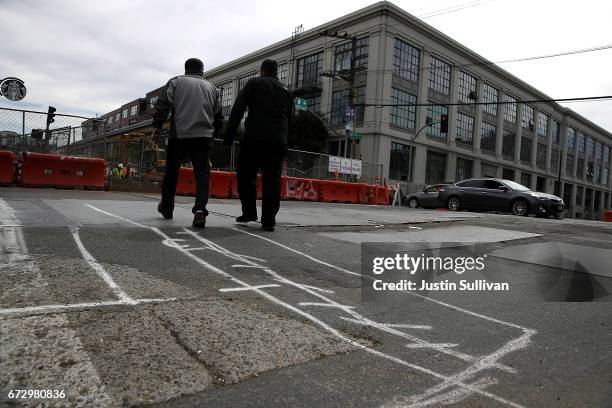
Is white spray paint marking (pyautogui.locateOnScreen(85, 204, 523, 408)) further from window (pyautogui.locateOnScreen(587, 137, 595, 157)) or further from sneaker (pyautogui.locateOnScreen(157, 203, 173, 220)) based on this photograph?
window (pyautogui.locateOnScreen(587, 137, 595, 157))

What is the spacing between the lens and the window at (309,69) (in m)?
43.7

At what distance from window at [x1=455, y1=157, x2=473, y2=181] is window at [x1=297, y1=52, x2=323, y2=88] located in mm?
17139

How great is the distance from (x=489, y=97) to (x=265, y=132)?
5130 centimetres

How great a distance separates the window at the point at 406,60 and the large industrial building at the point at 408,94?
3.5 inches

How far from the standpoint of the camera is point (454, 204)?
701 inches

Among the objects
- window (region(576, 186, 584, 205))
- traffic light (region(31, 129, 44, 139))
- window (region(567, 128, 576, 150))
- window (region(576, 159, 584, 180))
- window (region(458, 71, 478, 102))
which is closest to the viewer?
traffic light (region(31, 129, 44, 139))

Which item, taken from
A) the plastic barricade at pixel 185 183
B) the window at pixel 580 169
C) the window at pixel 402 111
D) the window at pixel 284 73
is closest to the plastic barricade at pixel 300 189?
the plastic barricade at pixel 185 183

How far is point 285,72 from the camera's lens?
47.9m

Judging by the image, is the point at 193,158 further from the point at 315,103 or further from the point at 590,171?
the point at 590,171

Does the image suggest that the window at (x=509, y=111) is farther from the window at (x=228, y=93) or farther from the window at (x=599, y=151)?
the window at (x=599, y=151)

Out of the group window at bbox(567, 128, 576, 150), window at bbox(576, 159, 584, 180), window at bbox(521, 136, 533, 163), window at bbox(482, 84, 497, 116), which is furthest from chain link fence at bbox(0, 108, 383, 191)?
window at bbox(576, 159, 584, 180)

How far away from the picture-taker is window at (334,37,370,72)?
126 feet

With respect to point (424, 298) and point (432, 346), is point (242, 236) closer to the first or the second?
point (424, 298)

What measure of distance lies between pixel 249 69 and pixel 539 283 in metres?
54.8
